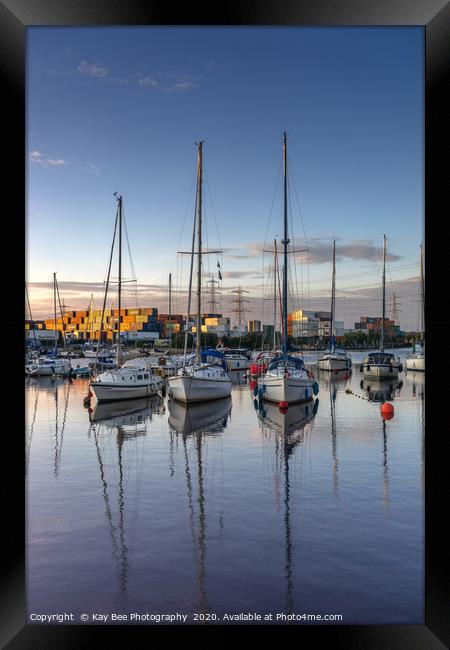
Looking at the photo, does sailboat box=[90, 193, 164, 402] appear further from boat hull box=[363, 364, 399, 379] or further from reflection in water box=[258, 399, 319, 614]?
boat hull box=[363, 364, 399, 379]

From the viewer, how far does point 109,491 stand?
30.6ft

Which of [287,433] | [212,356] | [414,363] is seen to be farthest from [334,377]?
[287,433]

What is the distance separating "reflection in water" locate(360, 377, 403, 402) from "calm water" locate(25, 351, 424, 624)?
8192 mm

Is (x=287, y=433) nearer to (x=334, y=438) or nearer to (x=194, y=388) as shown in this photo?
(x=334, y=438)

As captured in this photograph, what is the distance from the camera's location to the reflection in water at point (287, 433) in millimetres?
6266

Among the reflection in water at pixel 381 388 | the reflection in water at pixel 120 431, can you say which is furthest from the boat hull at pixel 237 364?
the reflection in water at pixel 120 431

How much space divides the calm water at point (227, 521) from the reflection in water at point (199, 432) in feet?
0.11

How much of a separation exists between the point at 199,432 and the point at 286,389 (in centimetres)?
552

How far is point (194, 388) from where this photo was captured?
20.8 metres

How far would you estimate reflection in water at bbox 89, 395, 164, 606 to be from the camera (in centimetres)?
651

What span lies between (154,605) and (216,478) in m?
4.77

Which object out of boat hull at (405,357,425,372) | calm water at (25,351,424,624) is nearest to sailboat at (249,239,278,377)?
boat hull at (405,357,425,372)
